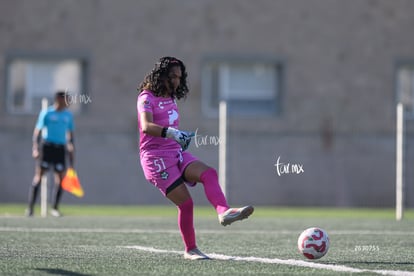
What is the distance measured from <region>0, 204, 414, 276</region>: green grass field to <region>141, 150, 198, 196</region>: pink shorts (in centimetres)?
69

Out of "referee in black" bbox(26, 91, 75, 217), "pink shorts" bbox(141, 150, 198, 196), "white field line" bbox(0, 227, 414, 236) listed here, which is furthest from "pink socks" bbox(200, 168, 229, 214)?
"referee in black" bbox(26, 91, 75, 217)

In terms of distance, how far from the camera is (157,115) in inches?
370

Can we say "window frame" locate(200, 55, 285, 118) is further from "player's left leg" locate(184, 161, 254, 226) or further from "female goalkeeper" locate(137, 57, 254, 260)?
"player's left leg" locate(184, 161, 254, 226)

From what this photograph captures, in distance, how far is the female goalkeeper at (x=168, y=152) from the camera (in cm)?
922

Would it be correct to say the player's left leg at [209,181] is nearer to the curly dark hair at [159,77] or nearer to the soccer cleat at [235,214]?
the soccer cleat at [235,214]

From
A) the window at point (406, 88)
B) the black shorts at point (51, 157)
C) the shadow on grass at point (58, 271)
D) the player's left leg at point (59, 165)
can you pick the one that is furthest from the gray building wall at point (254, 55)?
the shadow on grass at point (58, 271)

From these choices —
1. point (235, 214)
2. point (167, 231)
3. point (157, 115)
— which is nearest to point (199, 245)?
point (157, 115)

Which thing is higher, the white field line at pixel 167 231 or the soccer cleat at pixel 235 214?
the soccer cleat at pixel 235 214

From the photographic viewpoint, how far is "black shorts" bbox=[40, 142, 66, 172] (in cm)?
1909

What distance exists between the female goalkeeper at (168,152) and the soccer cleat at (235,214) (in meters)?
0.49

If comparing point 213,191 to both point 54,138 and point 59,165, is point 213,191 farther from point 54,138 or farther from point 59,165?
point 59,165

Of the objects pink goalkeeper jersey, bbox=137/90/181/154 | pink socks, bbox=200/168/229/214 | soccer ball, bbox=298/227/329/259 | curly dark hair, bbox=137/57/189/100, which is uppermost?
curly dark hair, bbox=137/57/189/100

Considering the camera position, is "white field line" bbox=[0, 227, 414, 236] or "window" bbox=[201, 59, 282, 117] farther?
"window" bbox=[201, 59, 282, 117]

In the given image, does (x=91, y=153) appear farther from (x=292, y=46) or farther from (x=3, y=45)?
(x=292, y=46)
